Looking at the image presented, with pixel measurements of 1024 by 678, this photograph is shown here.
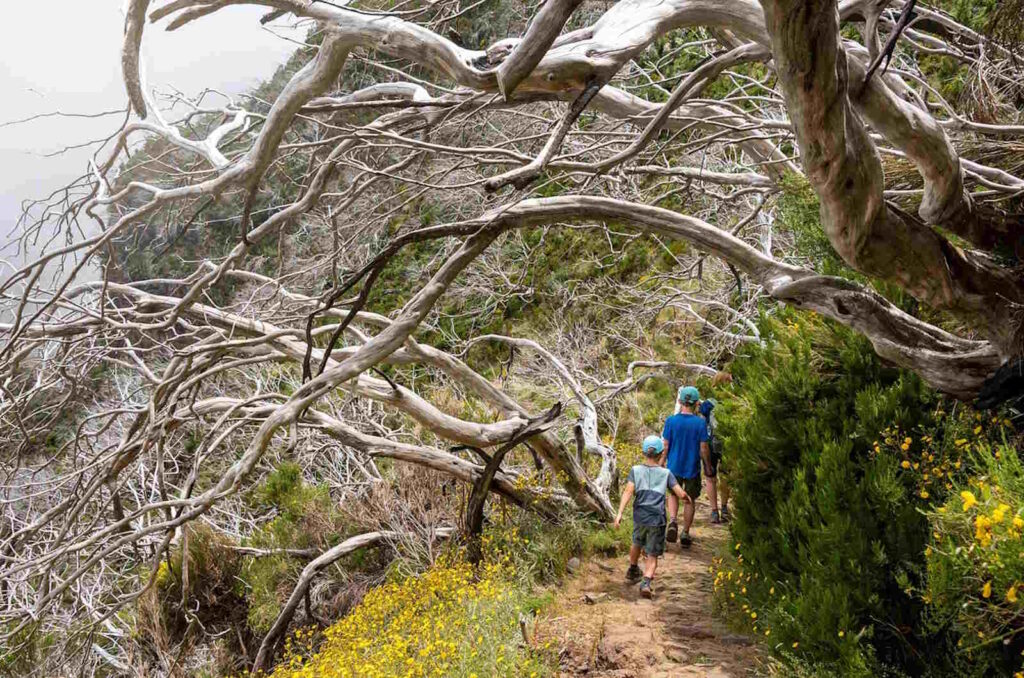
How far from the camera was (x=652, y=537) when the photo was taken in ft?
22.0

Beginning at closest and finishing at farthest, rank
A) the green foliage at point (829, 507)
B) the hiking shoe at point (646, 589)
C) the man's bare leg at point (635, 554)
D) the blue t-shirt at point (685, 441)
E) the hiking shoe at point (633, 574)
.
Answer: the green foliage at point (829, 507)
the hiking shoe at point (646, 589)
the man's bare leg at point (635, 554)
the hiking shoe at point (633, 574)
the blue t-shirt at point (685, 441)

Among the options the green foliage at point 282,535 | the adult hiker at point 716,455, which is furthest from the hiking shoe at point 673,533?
the green foliage at point 282,535

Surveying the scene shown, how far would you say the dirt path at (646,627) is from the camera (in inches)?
218

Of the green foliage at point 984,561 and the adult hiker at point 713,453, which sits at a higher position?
the green foliage at point 984,561

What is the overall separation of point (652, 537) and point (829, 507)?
2306 millimetres

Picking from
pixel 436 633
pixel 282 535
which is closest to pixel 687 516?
pixel 436 633

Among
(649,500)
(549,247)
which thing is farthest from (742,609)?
(549,247)

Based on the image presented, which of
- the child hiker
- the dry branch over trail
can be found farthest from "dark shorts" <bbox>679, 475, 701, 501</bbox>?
the child hiker

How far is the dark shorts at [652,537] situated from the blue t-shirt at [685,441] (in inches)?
45.1

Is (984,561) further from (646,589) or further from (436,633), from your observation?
(646,589)

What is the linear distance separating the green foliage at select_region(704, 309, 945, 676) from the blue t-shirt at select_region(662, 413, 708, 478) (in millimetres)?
1180

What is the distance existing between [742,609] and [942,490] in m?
2.42

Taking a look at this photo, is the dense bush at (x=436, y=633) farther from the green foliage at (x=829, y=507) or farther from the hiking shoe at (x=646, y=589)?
the green foliage at (x=829, y=507)

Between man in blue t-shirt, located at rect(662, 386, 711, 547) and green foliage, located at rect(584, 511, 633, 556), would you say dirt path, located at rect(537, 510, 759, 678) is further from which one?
man in blue t-shirt, located at rect(662, 386, 711, 547)
